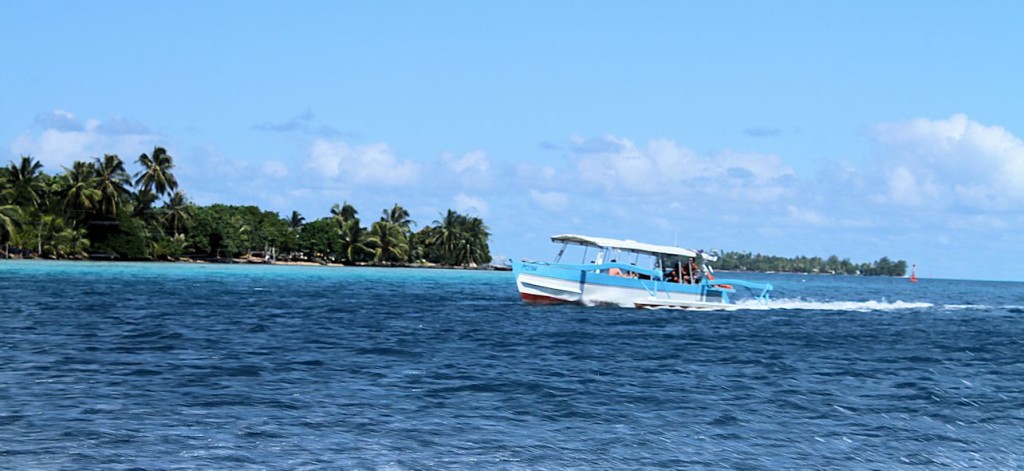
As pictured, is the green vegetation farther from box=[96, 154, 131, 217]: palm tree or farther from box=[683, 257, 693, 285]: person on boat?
box=[683, 257, 693, 285]: person on boat

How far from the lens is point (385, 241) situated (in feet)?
634

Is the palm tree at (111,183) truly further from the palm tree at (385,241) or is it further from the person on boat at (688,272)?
the person on boat at (688,272)

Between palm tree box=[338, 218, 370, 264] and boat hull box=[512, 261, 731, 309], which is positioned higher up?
palm tree box=[338, 218, 370, 264]

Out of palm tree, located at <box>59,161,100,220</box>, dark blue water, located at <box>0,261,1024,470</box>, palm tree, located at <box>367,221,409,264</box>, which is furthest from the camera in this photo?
palm tree, located at <box>367,221,409,264</box>

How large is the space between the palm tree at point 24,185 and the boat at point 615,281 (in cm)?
8909

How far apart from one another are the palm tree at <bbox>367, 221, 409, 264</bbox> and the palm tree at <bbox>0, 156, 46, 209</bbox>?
6890cm

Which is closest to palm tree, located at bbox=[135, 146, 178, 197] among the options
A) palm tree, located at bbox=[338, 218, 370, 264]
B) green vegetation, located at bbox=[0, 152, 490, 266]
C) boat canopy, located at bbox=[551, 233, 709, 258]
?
green vegetation, located at bbox=[0, 152, 490, 266]

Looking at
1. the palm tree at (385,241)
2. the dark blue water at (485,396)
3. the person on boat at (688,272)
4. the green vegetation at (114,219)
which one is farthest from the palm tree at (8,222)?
the person on boat at (688,272)

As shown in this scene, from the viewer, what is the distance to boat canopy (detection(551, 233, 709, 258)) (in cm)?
5775

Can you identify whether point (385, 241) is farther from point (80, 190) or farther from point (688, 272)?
point (688, 272)

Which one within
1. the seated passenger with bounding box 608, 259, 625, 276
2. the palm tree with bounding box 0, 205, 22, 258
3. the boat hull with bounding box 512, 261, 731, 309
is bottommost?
the boat hull with bounding box 512, 261, 731, 309

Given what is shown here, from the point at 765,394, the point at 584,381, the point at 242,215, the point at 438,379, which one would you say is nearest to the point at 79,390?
the point at 438,379

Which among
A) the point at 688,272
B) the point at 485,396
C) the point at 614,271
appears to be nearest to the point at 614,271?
the point at 614,271

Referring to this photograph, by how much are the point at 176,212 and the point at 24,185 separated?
1024 inches
